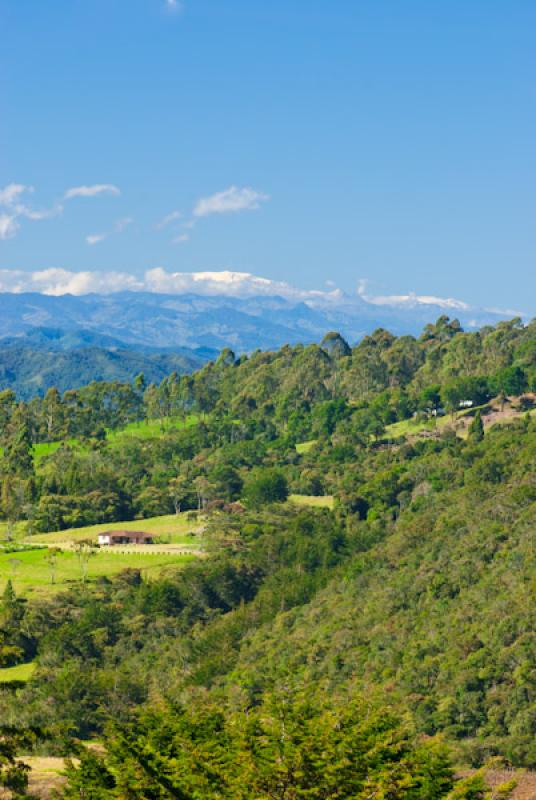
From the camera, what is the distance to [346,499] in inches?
4658

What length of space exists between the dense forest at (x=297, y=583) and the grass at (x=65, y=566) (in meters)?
2.89

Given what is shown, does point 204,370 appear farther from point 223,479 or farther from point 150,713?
point 150,713

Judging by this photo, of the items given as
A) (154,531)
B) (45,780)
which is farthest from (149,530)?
(45,780)

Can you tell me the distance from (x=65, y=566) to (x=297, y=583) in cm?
2215

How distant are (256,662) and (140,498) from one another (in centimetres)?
5801

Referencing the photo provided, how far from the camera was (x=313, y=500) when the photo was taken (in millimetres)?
129750

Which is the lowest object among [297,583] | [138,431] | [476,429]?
[297,583]

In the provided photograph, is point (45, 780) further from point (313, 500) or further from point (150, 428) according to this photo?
point (150, 428)

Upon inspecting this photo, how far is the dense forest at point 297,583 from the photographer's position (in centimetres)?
3147

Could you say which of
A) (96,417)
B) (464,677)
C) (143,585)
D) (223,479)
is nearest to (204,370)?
(96,417)

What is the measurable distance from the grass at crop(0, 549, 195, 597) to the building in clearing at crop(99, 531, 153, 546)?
3894 mm

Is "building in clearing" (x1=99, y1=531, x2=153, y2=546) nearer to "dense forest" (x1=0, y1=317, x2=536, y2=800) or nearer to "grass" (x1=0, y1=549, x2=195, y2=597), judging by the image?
"grass" (x1=0, y1=549, x2=195, y2=597)

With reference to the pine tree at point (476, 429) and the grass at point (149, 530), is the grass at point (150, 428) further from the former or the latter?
the pine tree at point (476, 429)

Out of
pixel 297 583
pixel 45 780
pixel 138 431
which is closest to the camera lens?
pixel 45 780
